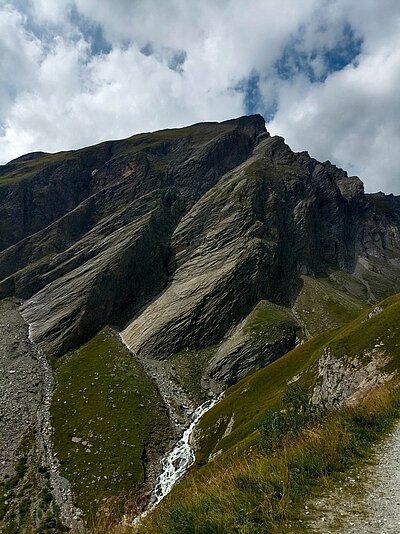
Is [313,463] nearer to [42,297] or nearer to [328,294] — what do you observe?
[328,294]

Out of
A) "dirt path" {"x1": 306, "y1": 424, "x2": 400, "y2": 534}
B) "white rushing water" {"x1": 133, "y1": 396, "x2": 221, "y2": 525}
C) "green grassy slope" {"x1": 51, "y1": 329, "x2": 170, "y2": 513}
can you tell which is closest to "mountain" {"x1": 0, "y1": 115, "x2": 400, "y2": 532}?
"green grassy slope" {"x1": 51, "y1": 329, "x2": 170, "y2": 513}

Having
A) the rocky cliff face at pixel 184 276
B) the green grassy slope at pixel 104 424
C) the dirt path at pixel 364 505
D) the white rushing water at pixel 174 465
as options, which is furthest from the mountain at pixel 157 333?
the dirt path at pixel 364 505

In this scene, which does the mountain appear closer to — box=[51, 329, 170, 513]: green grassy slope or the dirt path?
box=[51, 329, 170, 513]: green grassy slope

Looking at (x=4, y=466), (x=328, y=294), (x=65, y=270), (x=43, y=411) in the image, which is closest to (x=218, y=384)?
(x=43, y=411)

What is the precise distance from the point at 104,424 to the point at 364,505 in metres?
75.1

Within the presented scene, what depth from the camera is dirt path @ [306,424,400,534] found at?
9453 millimetres

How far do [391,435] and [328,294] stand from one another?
146 m

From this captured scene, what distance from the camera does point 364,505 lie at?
1066 cm

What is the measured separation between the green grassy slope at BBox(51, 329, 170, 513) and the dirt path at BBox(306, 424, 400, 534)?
44.0 m

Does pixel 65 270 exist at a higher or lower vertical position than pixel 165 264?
higher

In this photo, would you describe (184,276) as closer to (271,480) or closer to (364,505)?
(271,480)

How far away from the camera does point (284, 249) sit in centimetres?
17612

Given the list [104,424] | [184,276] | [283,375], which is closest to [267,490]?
[283,375]

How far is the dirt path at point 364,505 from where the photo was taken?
9453 millimetres
